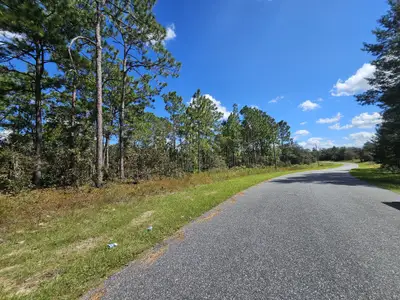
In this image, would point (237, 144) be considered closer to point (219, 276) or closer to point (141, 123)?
point (141, 123)

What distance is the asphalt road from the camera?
2.19 m

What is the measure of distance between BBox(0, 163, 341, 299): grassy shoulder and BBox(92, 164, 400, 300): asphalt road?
1.50ft

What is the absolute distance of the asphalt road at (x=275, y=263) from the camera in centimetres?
219

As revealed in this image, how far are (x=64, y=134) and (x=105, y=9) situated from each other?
7.57m

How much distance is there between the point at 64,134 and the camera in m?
12.3

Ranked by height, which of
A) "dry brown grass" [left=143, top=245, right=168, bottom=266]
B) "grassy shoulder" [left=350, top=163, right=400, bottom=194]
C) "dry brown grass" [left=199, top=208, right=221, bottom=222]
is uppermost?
"dry brown grass" [left=199, top=208, right=221, bottom=222]

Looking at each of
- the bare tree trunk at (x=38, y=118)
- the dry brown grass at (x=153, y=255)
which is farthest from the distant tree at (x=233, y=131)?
→ the dry brown grass at (x=153, y=255)

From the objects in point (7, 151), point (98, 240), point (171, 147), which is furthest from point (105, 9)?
point (171, 147)

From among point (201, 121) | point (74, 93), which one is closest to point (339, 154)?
point (201, 121)

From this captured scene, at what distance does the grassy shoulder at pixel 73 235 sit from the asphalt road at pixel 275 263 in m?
0.46

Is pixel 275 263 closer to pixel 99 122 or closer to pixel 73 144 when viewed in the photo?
pixel 99 122

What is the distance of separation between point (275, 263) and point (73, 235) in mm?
3884

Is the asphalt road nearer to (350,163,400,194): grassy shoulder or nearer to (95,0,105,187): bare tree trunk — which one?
(95,0,105,187): bare tree trunk

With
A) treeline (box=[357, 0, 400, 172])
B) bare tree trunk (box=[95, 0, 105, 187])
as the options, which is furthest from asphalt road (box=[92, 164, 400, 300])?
treeline (box=[357, 0, 400, 172])
